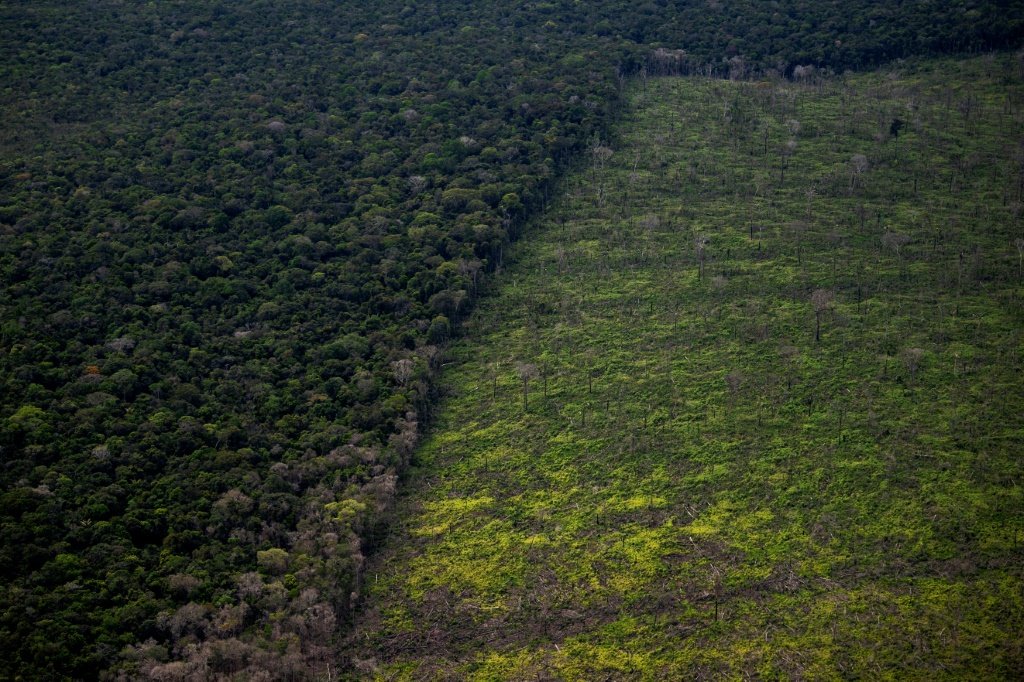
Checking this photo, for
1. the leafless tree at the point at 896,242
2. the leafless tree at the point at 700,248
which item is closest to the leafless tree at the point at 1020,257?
the leafless tree at the point at 896,242

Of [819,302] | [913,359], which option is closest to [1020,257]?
[819,302]

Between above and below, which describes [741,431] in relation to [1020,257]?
below

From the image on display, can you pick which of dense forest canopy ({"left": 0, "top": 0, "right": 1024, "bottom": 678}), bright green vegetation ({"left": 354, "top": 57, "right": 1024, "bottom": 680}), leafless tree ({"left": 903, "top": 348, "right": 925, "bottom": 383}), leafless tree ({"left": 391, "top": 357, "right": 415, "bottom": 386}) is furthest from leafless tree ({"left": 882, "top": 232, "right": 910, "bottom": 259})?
leafless tree ({"left": 391, "top": 357, "right": 415, "bottom": 386})

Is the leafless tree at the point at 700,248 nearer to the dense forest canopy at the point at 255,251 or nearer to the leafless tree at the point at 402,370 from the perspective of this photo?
the dense forest canopy at the point at 255,251

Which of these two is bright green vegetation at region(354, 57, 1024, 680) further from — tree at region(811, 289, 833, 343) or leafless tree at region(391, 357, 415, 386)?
leafless tree at region(391, 357, 415, 386)

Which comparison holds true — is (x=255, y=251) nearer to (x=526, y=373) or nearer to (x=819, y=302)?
(x=526, y=373)
